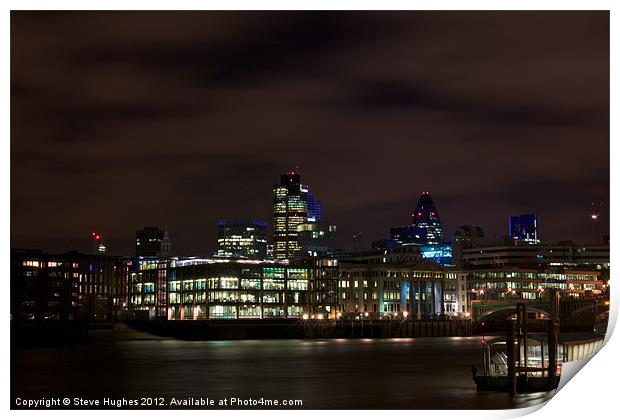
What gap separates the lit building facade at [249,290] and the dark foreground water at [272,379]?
88.9ft

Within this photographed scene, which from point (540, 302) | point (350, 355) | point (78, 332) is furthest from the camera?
point (540, 302)

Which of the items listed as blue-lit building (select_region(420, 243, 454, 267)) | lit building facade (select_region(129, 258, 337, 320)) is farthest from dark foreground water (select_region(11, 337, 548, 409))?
blue-lit building (select_region(420, 243, 454, 267))

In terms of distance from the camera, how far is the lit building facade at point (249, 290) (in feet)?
196

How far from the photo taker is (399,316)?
6525 centimetres

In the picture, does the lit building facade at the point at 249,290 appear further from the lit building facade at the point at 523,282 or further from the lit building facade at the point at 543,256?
the lit building facade at the point at 543,256

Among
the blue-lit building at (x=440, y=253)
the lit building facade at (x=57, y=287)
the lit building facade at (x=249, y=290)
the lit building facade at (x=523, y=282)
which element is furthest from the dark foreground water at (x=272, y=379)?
the blue-lit building at (x=440, y=253)

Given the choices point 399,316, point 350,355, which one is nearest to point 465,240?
point 399,316

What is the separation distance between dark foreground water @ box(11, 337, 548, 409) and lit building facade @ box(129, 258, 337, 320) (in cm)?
2709

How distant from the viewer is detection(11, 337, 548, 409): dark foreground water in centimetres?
1703

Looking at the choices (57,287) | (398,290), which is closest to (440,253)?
(398,290)

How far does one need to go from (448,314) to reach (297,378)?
48252 mm
